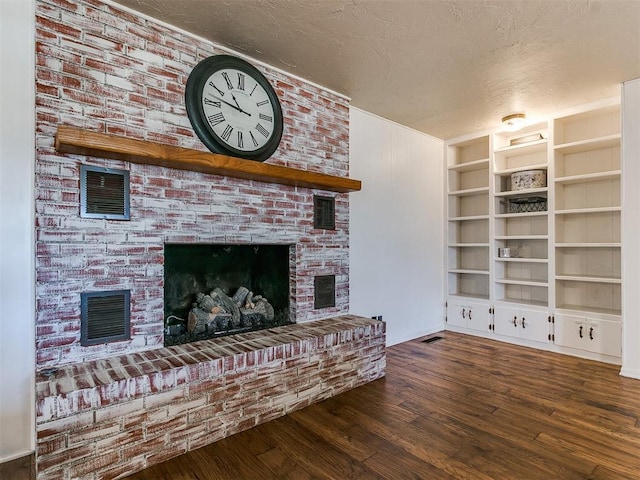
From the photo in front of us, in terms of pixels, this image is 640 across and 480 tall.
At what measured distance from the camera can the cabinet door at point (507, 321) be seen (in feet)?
13.1

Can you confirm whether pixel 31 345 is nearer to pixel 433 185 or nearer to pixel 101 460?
pixel 101 460

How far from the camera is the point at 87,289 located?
1.96m

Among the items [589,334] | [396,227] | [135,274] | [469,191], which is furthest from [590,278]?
[135,274]

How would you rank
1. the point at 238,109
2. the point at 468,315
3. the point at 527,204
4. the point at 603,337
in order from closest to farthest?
1. the point at 238,109
2. the point at 603,337
3. the point at 527,204
4. the point at 468,315

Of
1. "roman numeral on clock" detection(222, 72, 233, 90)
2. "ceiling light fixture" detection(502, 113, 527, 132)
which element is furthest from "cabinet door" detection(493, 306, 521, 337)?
"roman numeral on clock" detection(222, 72, 233, 90)

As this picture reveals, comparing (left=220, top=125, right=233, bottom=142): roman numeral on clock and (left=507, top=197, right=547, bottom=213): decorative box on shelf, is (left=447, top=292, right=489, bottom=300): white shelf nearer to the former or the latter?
(left=507, top=197, right=547, bottom=213): decorative box on shelf

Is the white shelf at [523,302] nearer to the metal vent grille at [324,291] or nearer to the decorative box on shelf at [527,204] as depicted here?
the decorative box on shelf at [527,204]

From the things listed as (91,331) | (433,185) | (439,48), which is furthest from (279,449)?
(433,185)

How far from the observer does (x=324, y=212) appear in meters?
3.17

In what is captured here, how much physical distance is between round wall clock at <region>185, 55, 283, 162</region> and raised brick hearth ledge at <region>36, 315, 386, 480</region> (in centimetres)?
135

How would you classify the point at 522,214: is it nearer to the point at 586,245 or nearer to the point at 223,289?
the point at 586,245

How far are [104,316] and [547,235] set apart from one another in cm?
415

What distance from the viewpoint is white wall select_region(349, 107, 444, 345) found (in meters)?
3.58

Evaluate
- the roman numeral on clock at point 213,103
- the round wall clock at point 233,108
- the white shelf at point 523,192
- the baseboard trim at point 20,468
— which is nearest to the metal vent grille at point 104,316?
the baseboard trim at point 20,468
